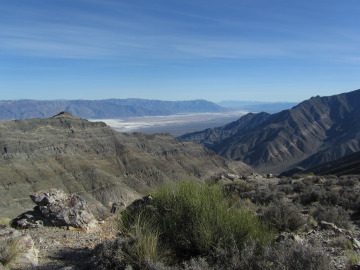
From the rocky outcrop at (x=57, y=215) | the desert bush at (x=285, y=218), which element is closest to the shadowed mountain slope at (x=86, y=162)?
the rocky outcrop at (x=57, y=215)

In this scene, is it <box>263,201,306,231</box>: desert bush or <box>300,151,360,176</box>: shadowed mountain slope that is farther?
<box>300,151,360,176</box>: shadowed mountain slope

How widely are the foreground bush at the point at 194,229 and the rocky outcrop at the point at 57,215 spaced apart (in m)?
3.71

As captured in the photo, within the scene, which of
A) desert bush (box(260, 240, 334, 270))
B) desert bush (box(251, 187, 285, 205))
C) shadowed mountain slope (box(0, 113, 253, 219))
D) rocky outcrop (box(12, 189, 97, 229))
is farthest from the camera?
shadowed mountain slope (box(0, 113, 253, 219))

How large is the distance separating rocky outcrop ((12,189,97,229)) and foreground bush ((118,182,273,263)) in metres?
3.71

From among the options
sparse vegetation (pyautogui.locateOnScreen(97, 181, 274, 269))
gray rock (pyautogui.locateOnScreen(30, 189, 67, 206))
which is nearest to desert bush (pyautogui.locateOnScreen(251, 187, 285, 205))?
sparse vegetation (pyautogui.locateOnScreen(97, 181, 274, 269))

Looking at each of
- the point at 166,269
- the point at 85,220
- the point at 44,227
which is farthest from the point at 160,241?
the point at 44,227

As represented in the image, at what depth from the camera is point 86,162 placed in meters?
67.9

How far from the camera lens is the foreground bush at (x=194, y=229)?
19.5 feet

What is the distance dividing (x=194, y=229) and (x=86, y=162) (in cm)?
6603

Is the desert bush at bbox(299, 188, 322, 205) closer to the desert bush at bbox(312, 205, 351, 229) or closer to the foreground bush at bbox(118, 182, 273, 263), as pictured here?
the desert bush at bbox(312, 205, 351, 229)

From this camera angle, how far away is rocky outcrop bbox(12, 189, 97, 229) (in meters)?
9.72

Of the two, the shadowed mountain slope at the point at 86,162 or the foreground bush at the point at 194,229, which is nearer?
the foreground bush at the point at 194,229

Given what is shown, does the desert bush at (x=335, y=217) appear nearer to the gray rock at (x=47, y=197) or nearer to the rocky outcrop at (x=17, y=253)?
the rocky outcrop at (x=17, y=253)

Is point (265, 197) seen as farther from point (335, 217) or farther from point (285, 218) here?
point (285, 218)
